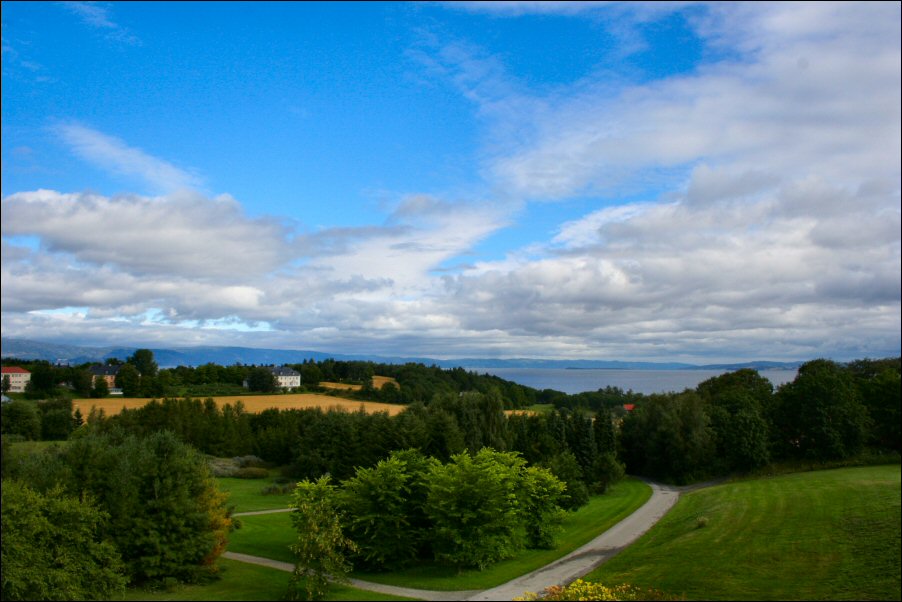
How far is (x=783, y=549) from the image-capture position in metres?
21.3

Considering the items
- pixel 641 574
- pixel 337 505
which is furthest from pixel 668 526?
pixel 337 505

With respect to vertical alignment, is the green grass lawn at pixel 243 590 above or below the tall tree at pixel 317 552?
below

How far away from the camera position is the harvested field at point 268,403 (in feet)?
218

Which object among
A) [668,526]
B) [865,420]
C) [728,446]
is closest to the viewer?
[668,526]

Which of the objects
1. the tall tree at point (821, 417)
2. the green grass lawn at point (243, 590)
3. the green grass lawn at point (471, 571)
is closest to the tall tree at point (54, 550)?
the green grass lawn at point (243, 590)

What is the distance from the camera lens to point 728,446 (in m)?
53.1

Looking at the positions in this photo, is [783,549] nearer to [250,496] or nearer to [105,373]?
[250,496]

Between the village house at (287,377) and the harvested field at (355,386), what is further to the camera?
the village house at (287,377)

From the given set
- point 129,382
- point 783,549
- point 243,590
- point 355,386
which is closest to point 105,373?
point 129,382

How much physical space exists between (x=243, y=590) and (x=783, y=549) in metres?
20.6

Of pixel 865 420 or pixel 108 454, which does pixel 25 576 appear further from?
pixel 865 420

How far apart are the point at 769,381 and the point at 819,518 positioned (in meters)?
47.3

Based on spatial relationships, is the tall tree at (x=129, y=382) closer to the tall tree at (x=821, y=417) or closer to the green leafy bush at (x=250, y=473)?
the green leafy bush at (x=250, y=473)

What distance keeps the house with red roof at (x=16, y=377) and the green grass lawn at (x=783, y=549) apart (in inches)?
2878
